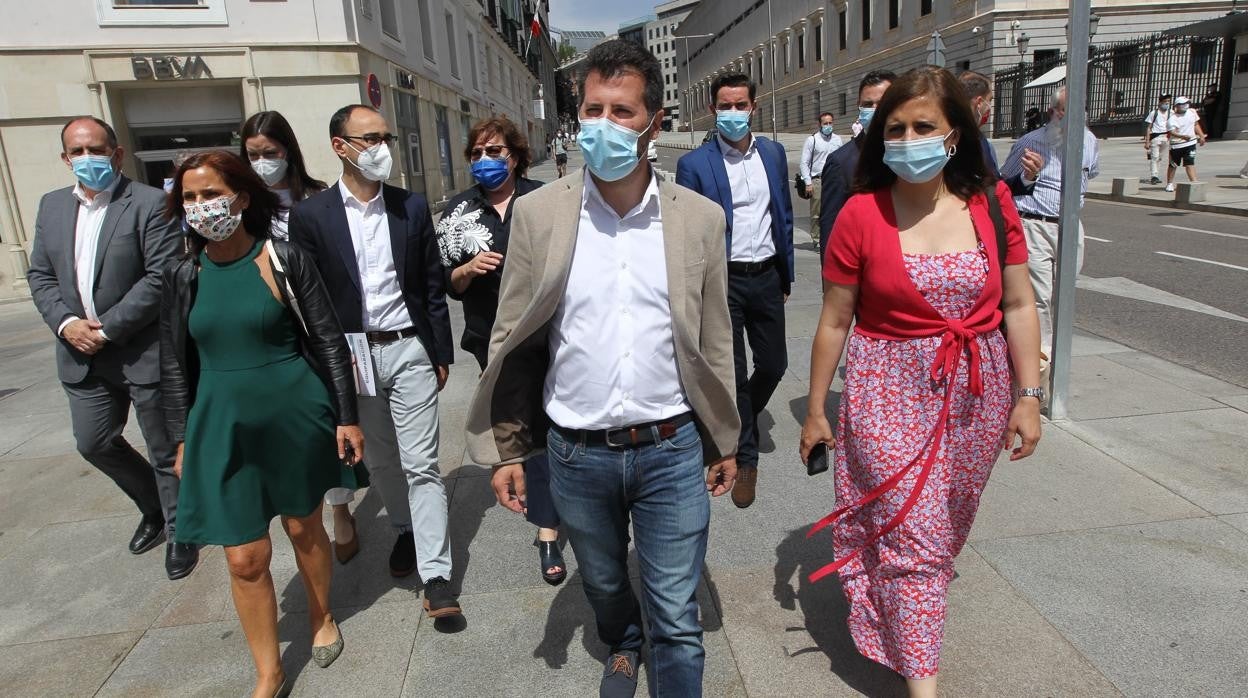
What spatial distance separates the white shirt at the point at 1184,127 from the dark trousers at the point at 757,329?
17.0 meters

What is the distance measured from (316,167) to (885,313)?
16044mm

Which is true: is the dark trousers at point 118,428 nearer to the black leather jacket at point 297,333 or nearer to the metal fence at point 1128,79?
the black leather jacket at point 297,333

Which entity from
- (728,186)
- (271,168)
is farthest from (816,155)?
(271,168)

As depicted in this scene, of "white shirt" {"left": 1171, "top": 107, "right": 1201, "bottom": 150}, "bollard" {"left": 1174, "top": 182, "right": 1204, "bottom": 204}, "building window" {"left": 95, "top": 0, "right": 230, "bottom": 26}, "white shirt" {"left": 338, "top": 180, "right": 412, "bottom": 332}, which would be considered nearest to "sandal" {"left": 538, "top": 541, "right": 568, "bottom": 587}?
"white shirt" {"left": 338, "top": 180, "right": 412, "bottom": 332}

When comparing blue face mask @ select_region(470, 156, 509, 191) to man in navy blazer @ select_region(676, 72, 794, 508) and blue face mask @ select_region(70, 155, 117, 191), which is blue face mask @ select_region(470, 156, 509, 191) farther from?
blue face mask @ select_region(70, 155, 117, 191)

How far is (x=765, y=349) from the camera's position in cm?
431

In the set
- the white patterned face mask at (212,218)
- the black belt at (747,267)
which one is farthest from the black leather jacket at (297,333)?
the black belt at (747,267)

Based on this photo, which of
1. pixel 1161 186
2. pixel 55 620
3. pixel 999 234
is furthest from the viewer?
pixel 1161 186

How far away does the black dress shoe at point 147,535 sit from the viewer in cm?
Answer: 409

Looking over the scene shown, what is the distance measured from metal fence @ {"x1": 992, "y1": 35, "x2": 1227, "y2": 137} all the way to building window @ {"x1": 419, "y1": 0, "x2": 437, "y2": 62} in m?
21.1

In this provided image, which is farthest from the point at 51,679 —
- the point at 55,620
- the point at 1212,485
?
the point at 1212,485

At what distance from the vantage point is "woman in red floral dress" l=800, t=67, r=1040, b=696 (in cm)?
246

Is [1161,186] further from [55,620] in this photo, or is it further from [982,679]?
[55,620]

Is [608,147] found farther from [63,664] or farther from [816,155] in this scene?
[816,155]
